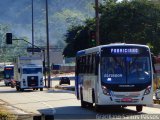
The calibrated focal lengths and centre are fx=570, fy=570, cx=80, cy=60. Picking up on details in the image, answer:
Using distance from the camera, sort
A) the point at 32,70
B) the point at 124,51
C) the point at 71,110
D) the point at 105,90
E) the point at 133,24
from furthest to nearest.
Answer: the point at 133,24 → the point at 32,70 → the point at 71,110 → the point at 124,51 → the point at 105,90

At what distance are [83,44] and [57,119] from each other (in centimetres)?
5776

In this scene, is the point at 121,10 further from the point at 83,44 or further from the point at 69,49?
the point at 69,49

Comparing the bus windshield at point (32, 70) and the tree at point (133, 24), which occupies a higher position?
the tree at point (133, 24)

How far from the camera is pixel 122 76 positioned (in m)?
24.0

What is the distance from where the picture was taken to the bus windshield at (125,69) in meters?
24.0

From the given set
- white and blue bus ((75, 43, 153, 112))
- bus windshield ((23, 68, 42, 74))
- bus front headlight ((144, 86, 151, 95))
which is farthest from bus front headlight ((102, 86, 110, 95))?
bus windshield ((23, 68, 42, 74))

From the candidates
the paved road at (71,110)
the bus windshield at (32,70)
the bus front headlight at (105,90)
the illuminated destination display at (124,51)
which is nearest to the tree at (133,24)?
the bus windshield at (32,70)

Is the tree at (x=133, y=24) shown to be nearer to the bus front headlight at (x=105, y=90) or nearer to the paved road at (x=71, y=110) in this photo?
the paved road at (x=71, y=110)

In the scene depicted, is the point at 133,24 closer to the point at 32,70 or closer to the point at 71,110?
the point at 32,70

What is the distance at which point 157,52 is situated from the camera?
216ft

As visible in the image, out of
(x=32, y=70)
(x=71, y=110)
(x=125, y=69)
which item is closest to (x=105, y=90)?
(x=125, y=69)

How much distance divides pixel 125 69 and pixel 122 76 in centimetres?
32

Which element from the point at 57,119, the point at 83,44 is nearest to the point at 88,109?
the point at 57,119

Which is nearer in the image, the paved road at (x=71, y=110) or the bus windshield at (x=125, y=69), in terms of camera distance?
the paved road at (x=71, y=110)
